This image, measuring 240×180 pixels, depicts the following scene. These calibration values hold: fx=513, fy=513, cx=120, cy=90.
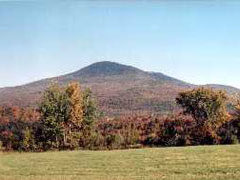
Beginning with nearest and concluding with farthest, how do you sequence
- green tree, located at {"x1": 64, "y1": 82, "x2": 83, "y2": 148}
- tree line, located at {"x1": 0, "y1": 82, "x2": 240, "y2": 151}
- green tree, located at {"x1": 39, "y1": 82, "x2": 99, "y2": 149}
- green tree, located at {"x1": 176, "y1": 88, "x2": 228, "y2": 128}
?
1. tree line, located at {"x1": 0, "y1": 82, "x2": 240, "y2": 151}
2. green tree, located at {"x1": 39, "y1": 82, "x2": 99, "y2": 149}
3. green tree, located at {"x1": 64, "y1": 82, "x2": 83, "y2": 148}
4. green tree, located at {"x1": 176, "y1": 88, "x2": 228, "y2": 128}

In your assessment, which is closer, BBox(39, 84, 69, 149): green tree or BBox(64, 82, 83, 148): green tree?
BBox(39, 84, 69, 149): green tree

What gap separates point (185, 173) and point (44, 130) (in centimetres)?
6006

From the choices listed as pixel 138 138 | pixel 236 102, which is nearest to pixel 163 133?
pixel 138 138

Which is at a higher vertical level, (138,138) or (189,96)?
(189,96)

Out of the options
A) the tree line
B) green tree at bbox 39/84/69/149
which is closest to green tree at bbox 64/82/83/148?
the tree line

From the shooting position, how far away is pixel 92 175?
106 feet

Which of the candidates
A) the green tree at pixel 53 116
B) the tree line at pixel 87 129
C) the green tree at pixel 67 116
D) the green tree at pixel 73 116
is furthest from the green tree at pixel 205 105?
the green tree at pixel 53 116

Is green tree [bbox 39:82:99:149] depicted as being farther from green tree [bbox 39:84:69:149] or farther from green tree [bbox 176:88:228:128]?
green tree [bbox 176:88:228:128]

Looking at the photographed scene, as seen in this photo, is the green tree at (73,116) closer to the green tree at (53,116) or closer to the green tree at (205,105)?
the green tree at (53,116)

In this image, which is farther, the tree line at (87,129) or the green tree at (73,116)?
the green tree at (73,116)

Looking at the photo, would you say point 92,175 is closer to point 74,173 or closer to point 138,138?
point 74,173

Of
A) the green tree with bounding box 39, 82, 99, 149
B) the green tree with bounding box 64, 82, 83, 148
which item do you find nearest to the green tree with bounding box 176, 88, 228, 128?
the green tree with bounding box 39, 82, 99, 149

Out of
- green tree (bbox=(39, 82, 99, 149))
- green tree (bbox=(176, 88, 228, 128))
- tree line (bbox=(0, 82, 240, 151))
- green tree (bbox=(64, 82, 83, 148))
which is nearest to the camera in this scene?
tree line (bbox=(0, 82, 240, 151))

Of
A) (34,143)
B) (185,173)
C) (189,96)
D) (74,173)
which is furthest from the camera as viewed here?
(189,96)
